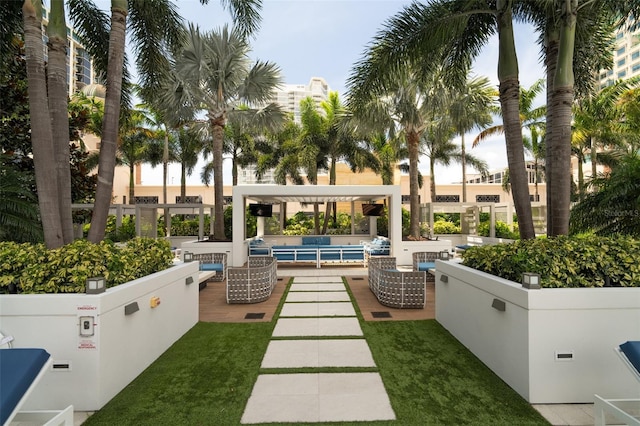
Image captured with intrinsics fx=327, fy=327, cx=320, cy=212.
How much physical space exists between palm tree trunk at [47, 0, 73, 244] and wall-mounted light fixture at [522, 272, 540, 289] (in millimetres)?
6038

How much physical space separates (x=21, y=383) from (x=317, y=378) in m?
2.55

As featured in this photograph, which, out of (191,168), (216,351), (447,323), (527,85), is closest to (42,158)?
(216,351)

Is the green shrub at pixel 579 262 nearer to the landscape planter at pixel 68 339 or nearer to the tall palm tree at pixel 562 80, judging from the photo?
the tall palm tree at pixel 562 80

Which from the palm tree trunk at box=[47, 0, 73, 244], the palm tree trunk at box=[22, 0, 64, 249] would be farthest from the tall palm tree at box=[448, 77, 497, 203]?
the palm tree trunk at box=[22, 0, 64, 249]

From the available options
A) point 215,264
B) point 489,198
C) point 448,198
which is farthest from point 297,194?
point 489,198

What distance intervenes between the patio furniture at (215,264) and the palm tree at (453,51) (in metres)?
6.09

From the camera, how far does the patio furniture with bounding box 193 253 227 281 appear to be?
9430 millimetres

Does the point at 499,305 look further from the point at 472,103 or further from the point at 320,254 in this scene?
the point at 472,103

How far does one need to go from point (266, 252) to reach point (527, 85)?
18.4 meters

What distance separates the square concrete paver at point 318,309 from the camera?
6.13 meters

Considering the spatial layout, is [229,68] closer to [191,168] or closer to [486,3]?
[486,3]

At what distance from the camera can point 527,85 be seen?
767 inches

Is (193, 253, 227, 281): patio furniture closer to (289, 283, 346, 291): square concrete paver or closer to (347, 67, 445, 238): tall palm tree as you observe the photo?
(289, 283, 346, 291): square concrete paver

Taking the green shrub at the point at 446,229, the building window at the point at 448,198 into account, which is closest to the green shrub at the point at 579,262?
the green shrub at the point at 446,229
